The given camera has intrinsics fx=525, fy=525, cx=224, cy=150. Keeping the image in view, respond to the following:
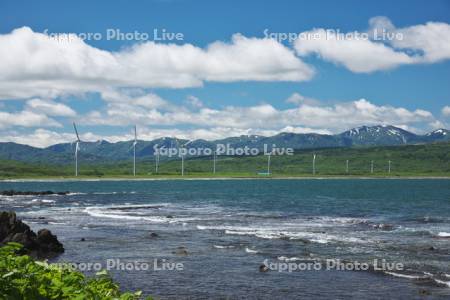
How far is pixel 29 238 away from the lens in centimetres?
5288

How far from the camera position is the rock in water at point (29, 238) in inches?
2031

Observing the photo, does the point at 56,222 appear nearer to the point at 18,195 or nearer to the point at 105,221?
the point at 105,221

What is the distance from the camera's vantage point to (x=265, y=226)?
78.8 metres

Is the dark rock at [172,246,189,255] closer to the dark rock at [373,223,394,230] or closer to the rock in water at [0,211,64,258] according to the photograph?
the rock in water at [0,211,64,258]

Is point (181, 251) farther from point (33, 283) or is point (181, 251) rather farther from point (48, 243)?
point (33, 283)

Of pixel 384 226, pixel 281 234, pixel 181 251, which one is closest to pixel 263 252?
pixel 181 251

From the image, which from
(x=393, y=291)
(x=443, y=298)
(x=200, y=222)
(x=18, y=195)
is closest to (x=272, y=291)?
(x=393, y=291)

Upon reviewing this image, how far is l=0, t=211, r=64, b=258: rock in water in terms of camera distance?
2031 inches

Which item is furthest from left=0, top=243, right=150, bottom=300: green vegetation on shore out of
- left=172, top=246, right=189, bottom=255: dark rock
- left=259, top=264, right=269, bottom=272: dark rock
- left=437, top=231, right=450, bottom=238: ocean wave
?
left=437, top=231, right=450, bottom=238: ocean wave

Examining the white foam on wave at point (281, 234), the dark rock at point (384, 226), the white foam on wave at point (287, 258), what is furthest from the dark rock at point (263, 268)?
the dark rock at point (384, 226)

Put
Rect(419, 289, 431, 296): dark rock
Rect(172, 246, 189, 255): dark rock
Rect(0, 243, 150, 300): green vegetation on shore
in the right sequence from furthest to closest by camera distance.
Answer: Rect(172, 246, 189, 255): dark rock → Rect(419, 289, 431, 296): dark rock → Rect(0, 243, 150, 300): green vegetation on shore

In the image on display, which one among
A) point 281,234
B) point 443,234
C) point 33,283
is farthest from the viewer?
point 443,234

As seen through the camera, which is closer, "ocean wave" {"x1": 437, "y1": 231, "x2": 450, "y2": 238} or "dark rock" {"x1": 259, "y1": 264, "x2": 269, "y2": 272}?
"dark rock" {"x1": 259, "y1": 264, "x2": 269, "y2": 272}

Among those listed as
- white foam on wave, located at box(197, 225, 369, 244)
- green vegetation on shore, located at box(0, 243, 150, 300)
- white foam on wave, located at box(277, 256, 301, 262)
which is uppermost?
green vegetation on shore, located at box(0, 243, 150, 300)
